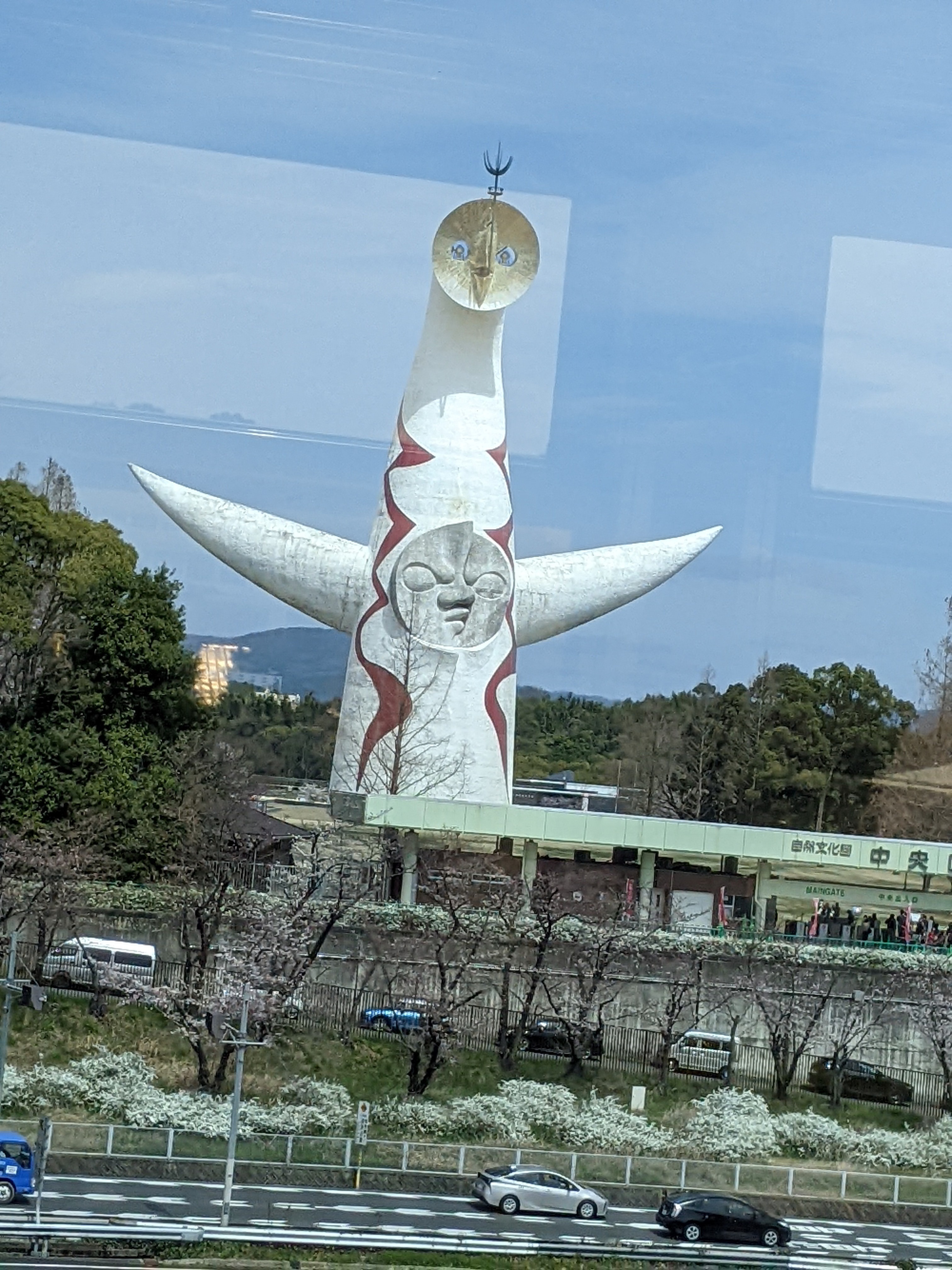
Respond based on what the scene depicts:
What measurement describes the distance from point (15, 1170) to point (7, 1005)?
6.54 feet

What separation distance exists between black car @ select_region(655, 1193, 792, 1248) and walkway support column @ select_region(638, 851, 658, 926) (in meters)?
7.30

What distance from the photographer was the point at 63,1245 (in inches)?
522

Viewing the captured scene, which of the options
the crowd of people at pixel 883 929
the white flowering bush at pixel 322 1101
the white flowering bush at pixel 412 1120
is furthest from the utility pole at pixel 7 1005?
the crowd of people at pixel 883 929

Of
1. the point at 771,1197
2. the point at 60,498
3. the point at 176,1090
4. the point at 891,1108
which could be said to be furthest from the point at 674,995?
the point at 60,498

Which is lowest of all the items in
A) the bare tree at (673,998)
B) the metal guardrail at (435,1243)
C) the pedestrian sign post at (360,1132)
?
the metal guardrail at (435,1243)

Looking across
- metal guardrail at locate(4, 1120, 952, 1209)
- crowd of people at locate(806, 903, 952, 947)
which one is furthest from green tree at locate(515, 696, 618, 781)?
metal guardrail at locate(4, 1120, 952, 1209)

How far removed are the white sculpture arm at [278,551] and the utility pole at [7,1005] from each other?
654 cm

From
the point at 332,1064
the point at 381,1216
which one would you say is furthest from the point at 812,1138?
the point at 381,1216

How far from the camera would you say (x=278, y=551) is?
80.3 feet

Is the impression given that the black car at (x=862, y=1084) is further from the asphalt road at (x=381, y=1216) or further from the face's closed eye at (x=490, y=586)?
the face's closed eye at (x=490, y=586)

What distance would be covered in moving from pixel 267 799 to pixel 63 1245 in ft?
51.0

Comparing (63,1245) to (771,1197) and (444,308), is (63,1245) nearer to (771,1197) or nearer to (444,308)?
(771,1197)

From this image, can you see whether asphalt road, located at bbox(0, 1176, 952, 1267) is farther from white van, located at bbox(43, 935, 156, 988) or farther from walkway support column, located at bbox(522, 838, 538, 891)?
walkway support column, located at bbox(522, 838, 538, 891)

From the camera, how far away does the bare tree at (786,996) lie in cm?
2008
